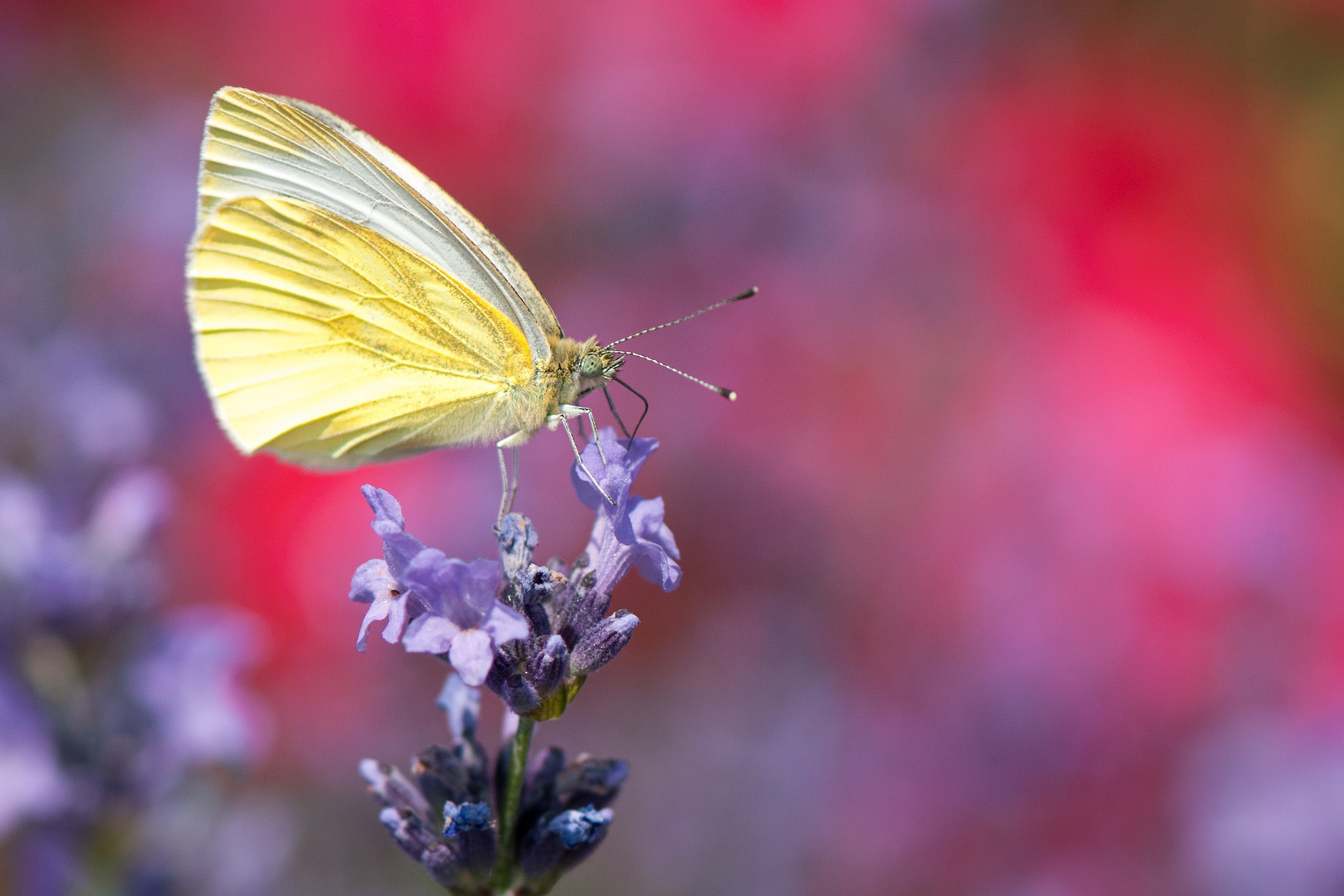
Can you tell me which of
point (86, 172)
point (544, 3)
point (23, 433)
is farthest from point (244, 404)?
point (544, 3)

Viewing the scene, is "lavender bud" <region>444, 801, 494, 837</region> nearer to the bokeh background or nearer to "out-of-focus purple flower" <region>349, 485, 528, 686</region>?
"out-of-focus purple flower" <region>349, 485, 528, 686</region>

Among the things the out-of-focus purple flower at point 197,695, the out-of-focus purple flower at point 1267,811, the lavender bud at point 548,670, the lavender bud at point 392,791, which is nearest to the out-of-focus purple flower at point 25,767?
the out-of-focus purple flower at point 197,695

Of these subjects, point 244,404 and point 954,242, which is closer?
point 244,404

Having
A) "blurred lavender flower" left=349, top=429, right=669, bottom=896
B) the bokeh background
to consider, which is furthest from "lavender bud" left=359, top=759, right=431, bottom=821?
the bokeh background

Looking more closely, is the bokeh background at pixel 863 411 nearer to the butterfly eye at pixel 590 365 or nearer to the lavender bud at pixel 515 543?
the butterfly eye at pixel 590 365

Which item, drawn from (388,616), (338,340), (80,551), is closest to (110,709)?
(80,551)

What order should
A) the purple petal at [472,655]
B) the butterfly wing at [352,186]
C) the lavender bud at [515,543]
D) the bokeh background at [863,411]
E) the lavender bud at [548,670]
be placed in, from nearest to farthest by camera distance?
1. the purple petal at [472,655]
2. the lavender bud at [548,670]
3. the lavender bud at [515,543]
4. the butterfly wing at [352,186]
5. the bokeh background at [863,411]

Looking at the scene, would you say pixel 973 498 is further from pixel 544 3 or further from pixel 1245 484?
pixel 544 3
